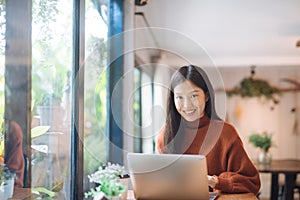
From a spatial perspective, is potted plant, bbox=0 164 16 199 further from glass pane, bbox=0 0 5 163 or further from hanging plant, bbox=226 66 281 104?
hanging plant, bbox=226 66 281 104

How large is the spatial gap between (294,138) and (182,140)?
5.38 meters

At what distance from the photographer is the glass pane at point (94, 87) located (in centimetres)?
223

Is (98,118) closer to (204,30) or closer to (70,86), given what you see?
(70,86)

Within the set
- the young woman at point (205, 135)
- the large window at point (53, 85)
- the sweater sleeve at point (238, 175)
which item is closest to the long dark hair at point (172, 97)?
the young woman at point (205, 135)

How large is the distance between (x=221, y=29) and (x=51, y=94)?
321 cm

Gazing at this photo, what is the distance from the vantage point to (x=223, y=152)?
67.5 inches

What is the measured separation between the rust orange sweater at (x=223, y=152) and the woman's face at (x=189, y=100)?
46 millimetres

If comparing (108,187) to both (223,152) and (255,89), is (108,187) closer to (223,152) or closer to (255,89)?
(223,152)

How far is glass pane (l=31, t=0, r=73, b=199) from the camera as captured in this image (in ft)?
5.07

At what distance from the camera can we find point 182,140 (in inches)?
69.9

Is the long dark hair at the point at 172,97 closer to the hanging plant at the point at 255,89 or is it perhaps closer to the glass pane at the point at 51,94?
the glass pane at the point at 51,94

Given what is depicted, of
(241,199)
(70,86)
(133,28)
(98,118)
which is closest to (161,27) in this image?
(133,28)

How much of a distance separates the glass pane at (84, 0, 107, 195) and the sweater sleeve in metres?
0.78

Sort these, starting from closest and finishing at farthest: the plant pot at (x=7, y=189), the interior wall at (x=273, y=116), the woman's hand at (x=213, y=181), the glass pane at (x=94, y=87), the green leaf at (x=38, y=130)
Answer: the plant pot at (x=7, y=189) → the green leaf at (x=38, y=130) → the woman's hand at (x=213, y=181) → the glass pane at (x=94, y=87) → the interior wall at (x=273, y=116)
